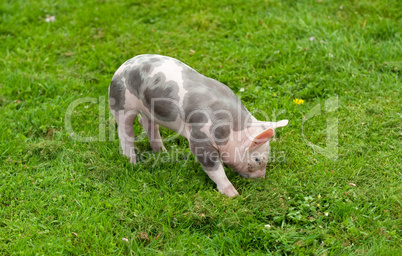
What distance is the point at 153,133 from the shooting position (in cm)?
432

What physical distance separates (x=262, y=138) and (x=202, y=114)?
1.70 ft

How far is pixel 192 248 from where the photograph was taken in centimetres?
327

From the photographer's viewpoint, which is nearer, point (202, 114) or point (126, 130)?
point (202, 114)

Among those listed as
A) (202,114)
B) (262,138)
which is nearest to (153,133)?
(202,114)

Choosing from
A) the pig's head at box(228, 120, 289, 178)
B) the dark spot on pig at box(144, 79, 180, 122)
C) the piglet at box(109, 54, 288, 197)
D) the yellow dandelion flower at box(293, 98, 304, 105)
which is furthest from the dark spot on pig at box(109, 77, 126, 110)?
the yellow dandelion flower at box(293, 98, 304, 105)

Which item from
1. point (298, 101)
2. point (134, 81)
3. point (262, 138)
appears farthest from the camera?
point (298, 101)

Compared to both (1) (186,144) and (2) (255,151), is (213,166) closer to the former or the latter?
(2) (255,151)

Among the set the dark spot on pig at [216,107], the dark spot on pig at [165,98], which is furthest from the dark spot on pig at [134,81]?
the dark spot on pig at [216,107]

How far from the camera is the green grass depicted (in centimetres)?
336

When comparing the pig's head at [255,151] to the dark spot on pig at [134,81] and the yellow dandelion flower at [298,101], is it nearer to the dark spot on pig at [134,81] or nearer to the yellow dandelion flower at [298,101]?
the dark spot on pig at [134,81]

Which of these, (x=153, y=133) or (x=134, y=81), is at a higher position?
(x=134, y=81)

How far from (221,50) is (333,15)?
1.70 m

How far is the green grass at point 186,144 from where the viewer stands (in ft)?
11.0

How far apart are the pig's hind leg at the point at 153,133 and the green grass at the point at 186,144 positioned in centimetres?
15
